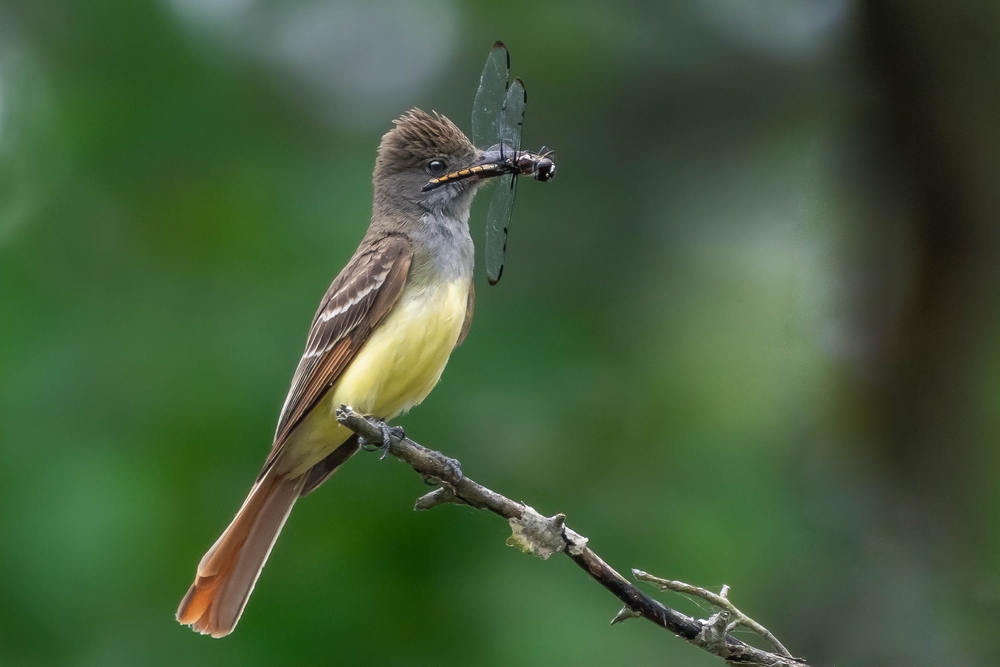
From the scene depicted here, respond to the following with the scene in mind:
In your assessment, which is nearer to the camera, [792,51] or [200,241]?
[200,241]

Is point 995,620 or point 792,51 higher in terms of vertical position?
point 792,51

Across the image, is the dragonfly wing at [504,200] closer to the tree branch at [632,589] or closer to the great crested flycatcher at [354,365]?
the great crested flycatcher at [354,365]

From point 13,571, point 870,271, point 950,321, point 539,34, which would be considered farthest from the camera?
point 539,34

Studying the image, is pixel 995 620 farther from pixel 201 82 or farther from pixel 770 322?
pixel 201 82

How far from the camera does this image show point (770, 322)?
5.27 m

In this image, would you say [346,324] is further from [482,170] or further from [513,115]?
[513,115]

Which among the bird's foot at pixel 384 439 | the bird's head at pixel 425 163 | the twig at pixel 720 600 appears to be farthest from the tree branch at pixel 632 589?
the bird's head at pixel 425 163

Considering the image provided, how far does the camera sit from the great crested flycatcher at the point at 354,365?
3629 mm

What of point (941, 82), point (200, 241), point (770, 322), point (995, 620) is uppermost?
point (941, 82)

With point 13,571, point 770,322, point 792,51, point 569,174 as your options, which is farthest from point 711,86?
point 13,571

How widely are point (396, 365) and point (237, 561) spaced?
2.66ft

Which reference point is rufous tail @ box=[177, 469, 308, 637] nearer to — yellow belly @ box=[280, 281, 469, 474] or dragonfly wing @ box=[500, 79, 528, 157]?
Answer: yellow belly @ box=[280, 281, 469, 474]

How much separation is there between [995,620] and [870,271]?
1.54 metres

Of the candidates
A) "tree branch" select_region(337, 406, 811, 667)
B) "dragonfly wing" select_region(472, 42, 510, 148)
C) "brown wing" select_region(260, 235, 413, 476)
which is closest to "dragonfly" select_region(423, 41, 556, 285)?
"dragonfly wing" select_region(472, 42, 510, 148)
